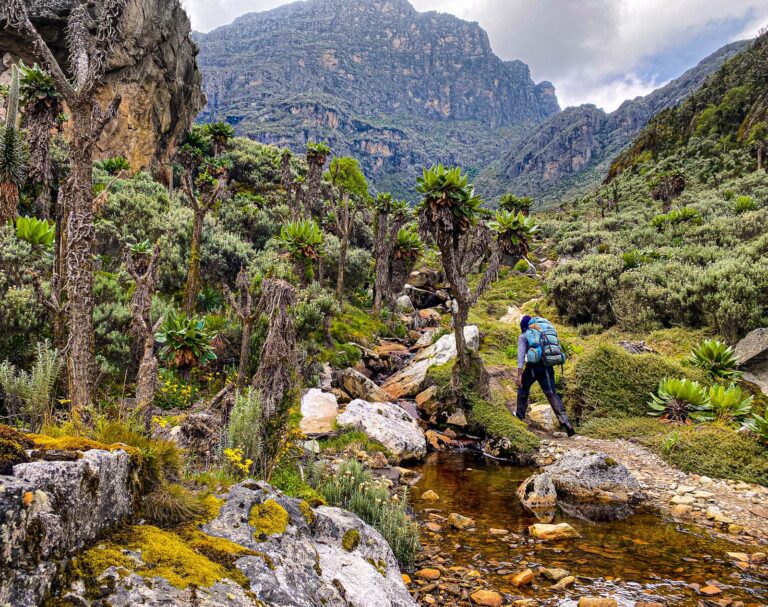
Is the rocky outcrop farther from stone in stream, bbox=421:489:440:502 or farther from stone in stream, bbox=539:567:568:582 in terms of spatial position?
stone in stream, bbox=421:489:440:502

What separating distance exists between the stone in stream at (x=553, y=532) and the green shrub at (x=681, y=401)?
5372mm

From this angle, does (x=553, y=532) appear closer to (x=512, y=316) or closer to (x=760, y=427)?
(x=760, y=427)

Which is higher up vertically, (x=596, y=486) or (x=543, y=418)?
(x=543, y=418)

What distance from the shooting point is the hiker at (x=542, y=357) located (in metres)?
9.93

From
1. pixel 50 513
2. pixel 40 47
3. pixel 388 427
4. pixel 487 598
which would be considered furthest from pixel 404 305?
pixel 50 513

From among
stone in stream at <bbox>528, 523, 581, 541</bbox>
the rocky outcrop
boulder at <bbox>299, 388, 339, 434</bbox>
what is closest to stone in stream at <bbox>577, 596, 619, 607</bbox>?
stone in stream at <bbox>528, 523, 581, 541</bbox>

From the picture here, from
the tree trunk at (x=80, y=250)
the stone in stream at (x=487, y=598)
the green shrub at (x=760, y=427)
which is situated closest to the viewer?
the stone in stream at (x=487, y=598)

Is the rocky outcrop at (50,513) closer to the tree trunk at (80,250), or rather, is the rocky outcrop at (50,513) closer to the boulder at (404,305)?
the tree trunk at (80,250)

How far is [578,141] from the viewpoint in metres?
138

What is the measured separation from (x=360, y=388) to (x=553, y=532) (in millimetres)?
8272

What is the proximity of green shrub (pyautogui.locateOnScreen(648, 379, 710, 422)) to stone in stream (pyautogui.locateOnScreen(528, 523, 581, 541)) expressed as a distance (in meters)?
5.37

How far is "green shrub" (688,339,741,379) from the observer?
10344 mm

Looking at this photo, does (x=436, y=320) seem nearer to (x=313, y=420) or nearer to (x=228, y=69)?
(x=313, y=420)

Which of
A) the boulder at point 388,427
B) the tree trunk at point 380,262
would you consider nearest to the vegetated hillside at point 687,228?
the tree trunk at point 380,262
